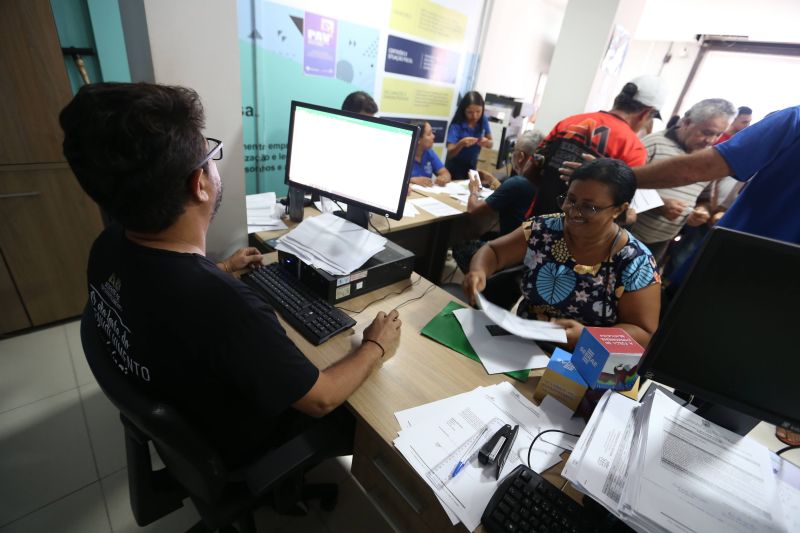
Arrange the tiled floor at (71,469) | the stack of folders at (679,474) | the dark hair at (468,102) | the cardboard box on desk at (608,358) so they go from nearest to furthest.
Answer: the stack of folders at (679,474), the cardboard box on desk at (608,358), the tiled floor at (71,469), the dark hair at (468,102)

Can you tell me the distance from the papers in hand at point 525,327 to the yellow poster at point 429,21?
3.00 m

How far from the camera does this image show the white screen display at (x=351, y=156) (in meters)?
1.37

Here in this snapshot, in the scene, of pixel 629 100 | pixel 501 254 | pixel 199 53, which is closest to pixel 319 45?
pixel 199 53

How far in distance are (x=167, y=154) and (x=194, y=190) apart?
0.33 feet

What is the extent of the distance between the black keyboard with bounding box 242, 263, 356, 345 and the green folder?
27 cm

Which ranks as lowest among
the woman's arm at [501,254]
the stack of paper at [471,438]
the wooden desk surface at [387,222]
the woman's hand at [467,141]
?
the wooden desk surface at [387,222]

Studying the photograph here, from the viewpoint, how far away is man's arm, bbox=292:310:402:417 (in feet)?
2.65

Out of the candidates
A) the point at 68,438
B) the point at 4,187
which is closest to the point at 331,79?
the point at 4,187

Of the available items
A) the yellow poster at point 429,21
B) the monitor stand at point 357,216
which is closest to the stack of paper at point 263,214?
the monitor stand at point 357,216

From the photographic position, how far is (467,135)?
3.86 m

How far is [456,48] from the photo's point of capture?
12.8 feet

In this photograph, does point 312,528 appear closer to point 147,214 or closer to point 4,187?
point 147,214

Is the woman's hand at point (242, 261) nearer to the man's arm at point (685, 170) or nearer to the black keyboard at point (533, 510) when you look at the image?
the black keyboard at point (533, 510)

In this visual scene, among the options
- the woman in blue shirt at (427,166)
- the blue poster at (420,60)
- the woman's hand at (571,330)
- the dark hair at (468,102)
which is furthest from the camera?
the dark hair at (468,102)
